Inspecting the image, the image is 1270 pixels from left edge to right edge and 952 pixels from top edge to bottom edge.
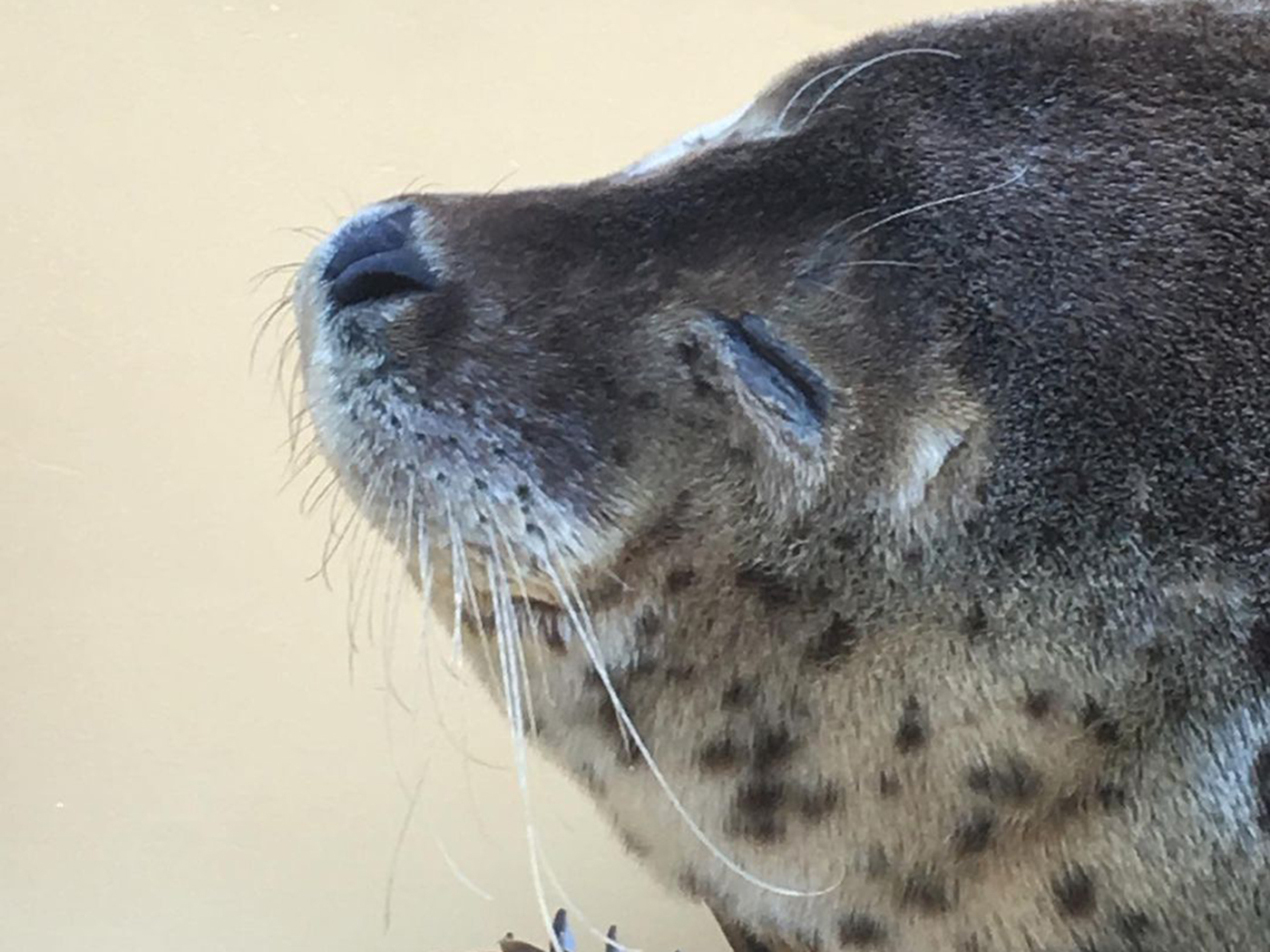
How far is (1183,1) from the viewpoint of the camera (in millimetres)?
589

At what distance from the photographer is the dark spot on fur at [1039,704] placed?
55 centimetres

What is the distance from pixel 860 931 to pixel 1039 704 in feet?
0.41

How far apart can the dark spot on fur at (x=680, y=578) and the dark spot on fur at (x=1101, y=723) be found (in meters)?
0.15

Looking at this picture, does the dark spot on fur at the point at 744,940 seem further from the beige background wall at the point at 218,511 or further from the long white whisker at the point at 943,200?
the beige background wall at the point at 218,511

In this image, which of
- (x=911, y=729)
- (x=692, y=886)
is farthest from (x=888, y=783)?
(x=692, y=886)

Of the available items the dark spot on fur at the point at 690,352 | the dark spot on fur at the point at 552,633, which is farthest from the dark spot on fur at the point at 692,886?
the dark spot on fur at the point at 690,352

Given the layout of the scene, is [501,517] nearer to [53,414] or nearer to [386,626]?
[386,626]

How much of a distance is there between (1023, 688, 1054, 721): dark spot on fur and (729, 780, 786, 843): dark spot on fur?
101 millimetres

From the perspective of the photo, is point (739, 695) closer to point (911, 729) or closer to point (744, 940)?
point (911, 729)

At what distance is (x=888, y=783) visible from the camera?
1.87ft

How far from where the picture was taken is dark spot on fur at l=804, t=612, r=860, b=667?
22.4 inches

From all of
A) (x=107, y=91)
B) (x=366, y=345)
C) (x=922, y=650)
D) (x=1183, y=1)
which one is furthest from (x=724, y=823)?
(x=107, y=91)

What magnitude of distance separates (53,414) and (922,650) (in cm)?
98

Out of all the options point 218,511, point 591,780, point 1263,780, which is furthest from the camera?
point 218,511
